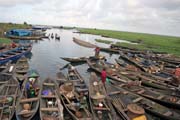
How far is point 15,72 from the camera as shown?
21094 mm

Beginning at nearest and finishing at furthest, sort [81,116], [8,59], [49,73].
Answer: [81,116], [49,73], [8,59]

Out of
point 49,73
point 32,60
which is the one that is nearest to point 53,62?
point 32,60

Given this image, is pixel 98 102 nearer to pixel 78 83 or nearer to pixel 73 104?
pixel 73 104

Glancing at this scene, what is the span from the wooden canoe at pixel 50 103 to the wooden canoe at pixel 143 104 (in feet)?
15.2

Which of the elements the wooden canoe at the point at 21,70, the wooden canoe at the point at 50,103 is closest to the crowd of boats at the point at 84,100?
the wooden canoe at the point at 50,103

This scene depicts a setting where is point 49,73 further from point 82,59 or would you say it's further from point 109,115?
point 109,115

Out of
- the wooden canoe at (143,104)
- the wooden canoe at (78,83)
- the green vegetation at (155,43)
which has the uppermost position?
the green vegetation at (155,43)

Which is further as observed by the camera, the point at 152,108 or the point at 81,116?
the point at 152,108

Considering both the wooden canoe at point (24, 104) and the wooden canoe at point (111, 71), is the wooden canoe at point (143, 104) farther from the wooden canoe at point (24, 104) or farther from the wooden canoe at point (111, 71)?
the wooden canoe at point (24, 104)

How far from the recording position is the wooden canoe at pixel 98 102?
12.9m

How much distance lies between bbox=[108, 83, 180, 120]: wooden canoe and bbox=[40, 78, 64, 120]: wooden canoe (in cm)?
465

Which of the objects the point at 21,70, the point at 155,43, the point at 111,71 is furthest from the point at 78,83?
the point at 155,43

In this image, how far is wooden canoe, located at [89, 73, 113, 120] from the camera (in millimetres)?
12867

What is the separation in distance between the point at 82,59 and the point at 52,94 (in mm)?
17515
